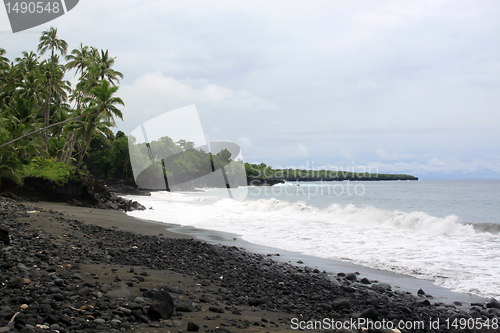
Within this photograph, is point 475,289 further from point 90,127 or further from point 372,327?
point 90,127

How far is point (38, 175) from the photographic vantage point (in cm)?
2034

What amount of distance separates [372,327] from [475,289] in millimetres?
3762

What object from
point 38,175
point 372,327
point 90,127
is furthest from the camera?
point 90,127

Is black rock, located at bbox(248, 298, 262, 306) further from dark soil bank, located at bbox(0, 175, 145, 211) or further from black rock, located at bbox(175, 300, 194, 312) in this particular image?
dark soil bank, located at bbox(0, 175, 145, 211)

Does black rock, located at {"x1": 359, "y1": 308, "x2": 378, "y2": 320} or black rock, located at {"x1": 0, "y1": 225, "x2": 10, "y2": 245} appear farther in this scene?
black rock, located at {"x1": 0, "y1": 225, "x2": 10, "y2": 245}

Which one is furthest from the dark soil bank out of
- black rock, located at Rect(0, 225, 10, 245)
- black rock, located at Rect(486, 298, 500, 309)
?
black rock, located at Rect(486, 298, 500, 309)

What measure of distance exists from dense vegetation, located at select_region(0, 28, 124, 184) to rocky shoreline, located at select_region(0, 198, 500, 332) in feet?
54.4

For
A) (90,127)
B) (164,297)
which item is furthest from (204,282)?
(90,127)

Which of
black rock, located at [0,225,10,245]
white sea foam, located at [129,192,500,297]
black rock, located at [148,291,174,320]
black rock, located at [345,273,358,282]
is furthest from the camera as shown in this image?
white sea foam, located at [129,192,500,297]

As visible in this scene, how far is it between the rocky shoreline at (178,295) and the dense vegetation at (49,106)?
653 inches

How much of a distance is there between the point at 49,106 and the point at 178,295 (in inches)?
1357

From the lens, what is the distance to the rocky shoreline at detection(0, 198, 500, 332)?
361cm

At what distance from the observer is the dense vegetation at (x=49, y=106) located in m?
22.1

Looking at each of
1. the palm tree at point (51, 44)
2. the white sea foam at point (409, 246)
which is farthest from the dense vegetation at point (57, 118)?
the white sea foam at point (409, 246)
